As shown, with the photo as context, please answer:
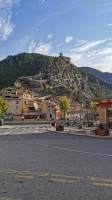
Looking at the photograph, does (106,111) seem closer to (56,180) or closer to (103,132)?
(103,132)

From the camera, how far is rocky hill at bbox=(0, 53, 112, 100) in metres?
133

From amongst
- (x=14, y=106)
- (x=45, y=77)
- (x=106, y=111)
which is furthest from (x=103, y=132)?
(x=45, y=77)

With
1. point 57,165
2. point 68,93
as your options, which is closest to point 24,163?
point 57,165

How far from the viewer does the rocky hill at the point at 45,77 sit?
5221 inches

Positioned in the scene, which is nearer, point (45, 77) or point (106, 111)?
point (106, 111)

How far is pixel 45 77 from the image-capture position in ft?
498

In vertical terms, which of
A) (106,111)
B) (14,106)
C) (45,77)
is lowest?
(106,111)

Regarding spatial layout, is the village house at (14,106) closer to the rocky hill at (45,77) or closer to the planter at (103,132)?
the planter at (103,132)

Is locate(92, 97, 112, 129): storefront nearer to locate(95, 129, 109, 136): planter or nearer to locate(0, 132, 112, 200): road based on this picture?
locate(95, 129, 109, 136): planter

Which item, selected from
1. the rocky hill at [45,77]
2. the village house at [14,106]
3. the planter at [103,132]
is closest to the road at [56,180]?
the planter at [103,132]

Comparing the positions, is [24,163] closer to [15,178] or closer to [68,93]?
[15,178]

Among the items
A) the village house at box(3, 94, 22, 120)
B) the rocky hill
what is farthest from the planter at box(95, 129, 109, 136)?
the rocky hill

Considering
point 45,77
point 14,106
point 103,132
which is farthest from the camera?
point 45,77

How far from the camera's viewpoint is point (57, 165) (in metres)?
6.58
